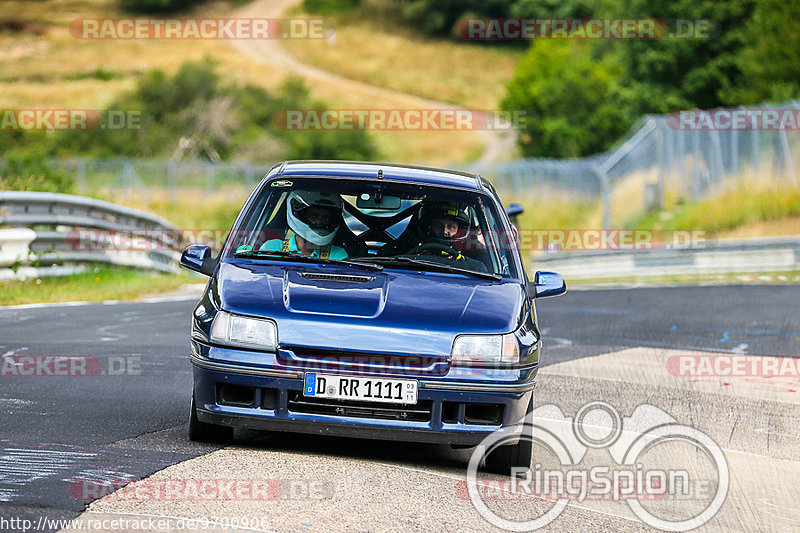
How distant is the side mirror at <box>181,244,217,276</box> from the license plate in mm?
1350

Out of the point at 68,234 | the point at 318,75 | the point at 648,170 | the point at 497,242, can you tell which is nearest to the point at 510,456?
the point at 497,242

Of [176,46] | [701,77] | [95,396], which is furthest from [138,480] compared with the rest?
[176,46]

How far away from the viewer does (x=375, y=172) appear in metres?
7.64

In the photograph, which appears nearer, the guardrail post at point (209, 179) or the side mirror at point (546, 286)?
the side mirror at point (546, 286)

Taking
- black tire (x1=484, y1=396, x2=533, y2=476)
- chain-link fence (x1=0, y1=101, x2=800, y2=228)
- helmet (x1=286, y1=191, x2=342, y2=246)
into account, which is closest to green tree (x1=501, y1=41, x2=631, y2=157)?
chain-link fence (x1=0, y1=101, x2=800, y2=228)

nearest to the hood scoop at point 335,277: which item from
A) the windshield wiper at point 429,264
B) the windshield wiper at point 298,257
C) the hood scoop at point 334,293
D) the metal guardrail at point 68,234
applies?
the hood scoop at point 334,293

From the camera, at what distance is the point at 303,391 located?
6090mm

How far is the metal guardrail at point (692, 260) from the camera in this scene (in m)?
20.3

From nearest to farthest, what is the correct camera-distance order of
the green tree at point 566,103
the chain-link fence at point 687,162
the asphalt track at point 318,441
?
1. the asphalt track at point 318,441
2. the chain-link fence at point 687,162
3. the green tree at point 566,103

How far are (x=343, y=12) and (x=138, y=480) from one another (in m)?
113

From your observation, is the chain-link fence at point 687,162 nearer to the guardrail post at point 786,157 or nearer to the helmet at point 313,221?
the guardrail post at point 786,157

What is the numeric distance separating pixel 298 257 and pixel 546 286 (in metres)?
1.50

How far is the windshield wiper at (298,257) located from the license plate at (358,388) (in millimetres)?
928

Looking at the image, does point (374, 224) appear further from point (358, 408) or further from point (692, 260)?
point (692, 260)
